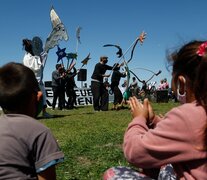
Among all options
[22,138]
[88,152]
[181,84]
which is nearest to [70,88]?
[88,152]

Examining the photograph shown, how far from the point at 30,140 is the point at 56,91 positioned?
40.0ft

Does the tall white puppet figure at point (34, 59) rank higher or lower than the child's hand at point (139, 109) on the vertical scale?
higher

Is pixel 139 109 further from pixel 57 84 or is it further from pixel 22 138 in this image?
pixel 57 84

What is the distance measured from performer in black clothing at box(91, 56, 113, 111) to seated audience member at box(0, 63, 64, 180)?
9566 mm

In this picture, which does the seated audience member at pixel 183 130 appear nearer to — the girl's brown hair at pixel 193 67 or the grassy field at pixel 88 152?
the girl's brown hair at pixel 193 67

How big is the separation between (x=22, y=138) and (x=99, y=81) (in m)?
9.86

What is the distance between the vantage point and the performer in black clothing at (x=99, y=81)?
1164 centimetres

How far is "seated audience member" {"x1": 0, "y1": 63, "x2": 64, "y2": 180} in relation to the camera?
1.97 m

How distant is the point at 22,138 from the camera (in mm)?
1967

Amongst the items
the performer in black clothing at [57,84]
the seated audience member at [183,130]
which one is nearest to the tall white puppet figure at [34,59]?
the performer in black clothing at [57,84]

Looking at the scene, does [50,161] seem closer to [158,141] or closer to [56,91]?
[158,141]

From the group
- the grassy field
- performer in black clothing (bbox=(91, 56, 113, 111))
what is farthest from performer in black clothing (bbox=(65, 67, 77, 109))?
the grassy field

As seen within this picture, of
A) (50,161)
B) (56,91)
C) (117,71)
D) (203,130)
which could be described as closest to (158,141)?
(203,130)

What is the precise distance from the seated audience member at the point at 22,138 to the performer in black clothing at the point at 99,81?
9566 millimetres
